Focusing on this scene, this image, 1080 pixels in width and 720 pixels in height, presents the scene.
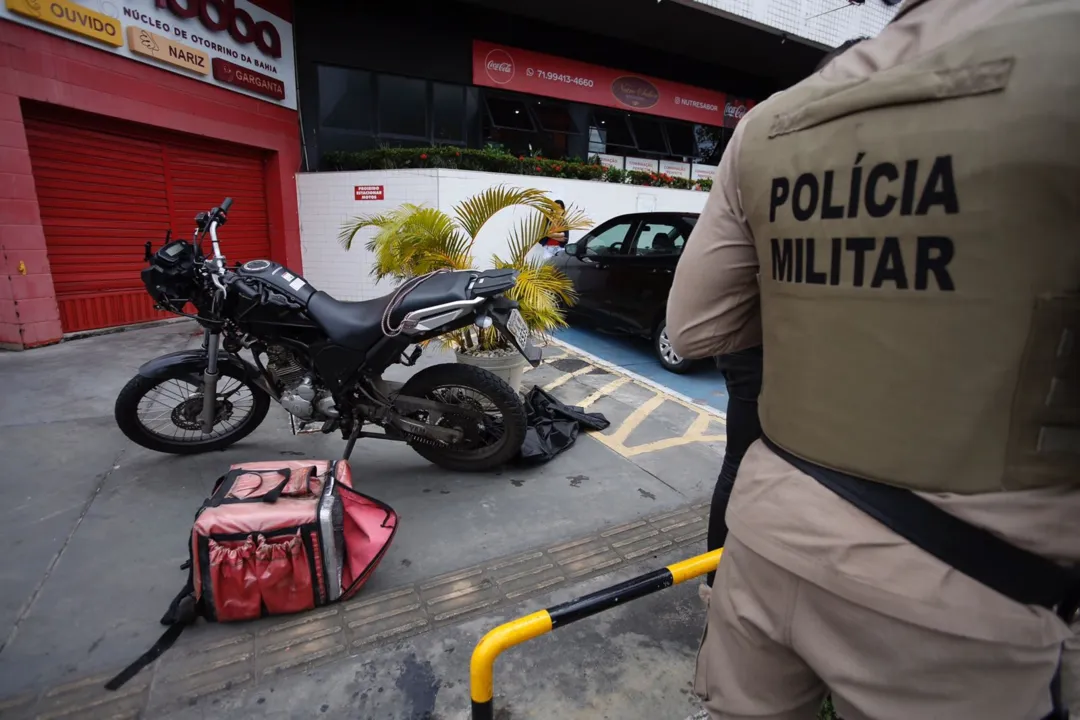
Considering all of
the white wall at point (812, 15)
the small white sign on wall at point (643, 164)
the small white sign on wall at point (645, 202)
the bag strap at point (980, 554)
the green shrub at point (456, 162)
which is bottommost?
the bag strap at point (980, 554)

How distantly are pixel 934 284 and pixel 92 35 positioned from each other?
303 inches

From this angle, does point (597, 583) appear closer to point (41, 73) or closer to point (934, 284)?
point (934, 284)

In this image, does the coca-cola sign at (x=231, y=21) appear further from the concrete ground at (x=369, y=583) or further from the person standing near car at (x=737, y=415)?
the person standing near car at (x=737, y=415)

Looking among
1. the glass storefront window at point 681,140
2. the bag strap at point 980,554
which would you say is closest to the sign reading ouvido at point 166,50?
the bag strap at point 980,554

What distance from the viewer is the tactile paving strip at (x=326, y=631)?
1.76 metres

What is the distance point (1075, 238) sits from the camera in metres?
0.68

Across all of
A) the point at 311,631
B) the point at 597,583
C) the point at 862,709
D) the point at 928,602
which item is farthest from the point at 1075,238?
the point at 311,631

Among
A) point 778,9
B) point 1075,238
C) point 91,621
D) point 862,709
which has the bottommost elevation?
point 91,621

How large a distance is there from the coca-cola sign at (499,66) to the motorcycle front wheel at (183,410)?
8565 millimetres

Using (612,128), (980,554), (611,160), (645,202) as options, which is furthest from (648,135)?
(980,554)

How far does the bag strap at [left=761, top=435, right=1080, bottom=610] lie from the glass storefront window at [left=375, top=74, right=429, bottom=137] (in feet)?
33.1

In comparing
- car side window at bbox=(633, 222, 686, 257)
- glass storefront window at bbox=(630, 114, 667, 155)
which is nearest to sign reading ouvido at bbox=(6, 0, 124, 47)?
car side window at bbox=(633, 222, 686, 257)

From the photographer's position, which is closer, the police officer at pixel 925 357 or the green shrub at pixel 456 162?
the police officer at pixel 925 357

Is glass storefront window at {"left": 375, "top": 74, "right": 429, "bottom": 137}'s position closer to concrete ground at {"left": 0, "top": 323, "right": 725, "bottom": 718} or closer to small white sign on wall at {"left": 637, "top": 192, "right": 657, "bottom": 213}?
small white sign on wall at {"left": 637, "top": 192, "right": 657, "bottom": 213}
